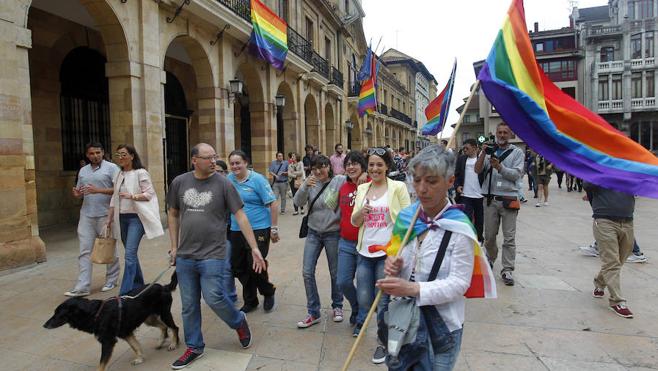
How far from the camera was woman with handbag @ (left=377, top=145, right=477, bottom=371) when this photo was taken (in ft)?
6.31

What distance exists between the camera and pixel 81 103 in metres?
10.8

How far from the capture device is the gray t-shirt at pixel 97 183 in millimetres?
5215

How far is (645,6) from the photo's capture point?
4144 cm

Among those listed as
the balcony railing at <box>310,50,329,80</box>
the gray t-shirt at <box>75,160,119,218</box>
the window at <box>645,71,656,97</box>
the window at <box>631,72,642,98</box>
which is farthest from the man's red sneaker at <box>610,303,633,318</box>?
the window at <box>645,71,656,97</box>

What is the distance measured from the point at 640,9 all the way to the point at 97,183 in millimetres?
51971

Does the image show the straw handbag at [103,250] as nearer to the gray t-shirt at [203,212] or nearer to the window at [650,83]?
the gray t-shirt at [203,212]

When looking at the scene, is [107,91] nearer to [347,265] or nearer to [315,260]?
[315,260]

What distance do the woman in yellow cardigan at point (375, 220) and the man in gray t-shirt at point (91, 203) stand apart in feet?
10.8

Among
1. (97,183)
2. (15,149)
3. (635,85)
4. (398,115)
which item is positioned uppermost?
(635,85)

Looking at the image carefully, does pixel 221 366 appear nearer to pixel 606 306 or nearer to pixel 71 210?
pixel 606 306

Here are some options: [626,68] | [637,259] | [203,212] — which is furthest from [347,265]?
[626,68]

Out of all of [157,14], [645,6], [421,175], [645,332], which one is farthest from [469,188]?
[645,6]

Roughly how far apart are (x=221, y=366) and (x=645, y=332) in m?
3.79

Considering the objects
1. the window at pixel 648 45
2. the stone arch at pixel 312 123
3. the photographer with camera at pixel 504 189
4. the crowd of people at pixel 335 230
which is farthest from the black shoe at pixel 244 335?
the window at pixel 648 45
